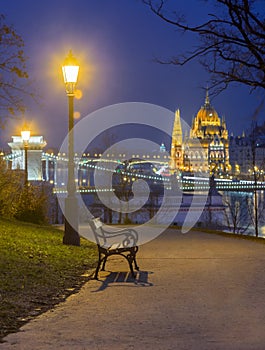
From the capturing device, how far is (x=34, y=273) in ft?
24.4

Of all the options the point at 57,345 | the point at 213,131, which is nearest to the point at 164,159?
the point at 213,131

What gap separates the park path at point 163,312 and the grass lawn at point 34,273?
195 millimetres

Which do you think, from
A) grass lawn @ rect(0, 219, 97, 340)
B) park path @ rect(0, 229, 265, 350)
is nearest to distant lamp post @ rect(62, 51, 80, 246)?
grass lawn @ rect(0, 219, 97, 340)

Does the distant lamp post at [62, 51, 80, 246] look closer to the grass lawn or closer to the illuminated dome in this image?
the grass lawn

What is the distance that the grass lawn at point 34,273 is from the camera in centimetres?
Answer: 561

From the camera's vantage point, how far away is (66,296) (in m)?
6.48

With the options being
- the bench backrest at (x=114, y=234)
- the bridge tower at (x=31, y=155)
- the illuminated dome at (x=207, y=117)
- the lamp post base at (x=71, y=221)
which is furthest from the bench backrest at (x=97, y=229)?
the illuminated dome at (x=207, y=117)

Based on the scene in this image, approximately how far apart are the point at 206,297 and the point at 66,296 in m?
1.59

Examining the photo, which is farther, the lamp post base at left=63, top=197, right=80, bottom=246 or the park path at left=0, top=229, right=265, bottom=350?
the lamp post base at left=63, top=197, right=80, bottom=246

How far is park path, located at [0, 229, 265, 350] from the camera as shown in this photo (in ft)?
14.7

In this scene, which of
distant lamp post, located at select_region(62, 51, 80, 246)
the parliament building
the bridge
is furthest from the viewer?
the parliament building

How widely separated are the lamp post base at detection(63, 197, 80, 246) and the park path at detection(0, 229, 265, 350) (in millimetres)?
1930

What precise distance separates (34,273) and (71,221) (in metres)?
3.65

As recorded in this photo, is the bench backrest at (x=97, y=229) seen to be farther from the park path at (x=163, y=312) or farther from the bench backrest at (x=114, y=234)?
the park path at (x=163, y=312)
